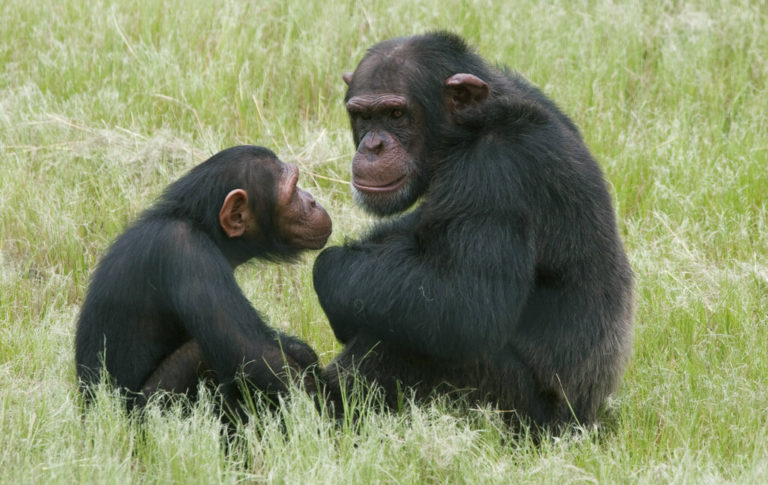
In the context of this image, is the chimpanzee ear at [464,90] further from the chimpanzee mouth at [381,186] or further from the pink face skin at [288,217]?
the pink face skin at [288,217]

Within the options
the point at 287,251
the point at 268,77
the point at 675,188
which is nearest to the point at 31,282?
the point at 287,251

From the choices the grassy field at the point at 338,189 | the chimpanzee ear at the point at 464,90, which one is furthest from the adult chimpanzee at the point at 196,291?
the chimpanzee ear at the point at 464,90

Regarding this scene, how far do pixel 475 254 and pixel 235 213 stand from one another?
1220 mm

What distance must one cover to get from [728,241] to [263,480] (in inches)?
155

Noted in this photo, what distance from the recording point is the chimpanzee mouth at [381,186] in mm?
5461

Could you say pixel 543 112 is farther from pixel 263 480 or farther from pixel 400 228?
pixel 263 480

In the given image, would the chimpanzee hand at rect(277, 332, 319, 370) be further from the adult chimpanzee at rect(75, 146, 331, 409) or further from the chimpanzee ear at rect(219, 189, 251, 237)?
the chimpanzee ear at rect(219, 189, 251, 237)

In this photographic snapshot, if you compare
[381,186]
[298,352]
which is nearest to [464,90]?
[381,186]

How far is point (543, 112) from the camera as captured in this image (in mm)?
5344

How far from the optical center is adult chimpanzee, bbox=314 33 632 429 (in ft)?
16.4

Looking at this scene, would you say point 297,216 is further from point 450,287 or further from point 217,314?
point 450,287

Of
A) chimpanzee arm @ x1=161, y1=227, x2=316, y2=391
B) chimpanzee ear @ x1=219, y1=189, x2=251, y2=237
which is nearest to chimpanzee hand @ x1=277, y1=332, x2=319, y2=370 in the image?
chimpanzee arm @ x1=161, y1=227, x2=316, y2=391

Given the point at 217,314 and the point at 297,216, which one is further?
the point at 297,216

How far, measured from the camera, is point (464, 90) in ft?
17.9
